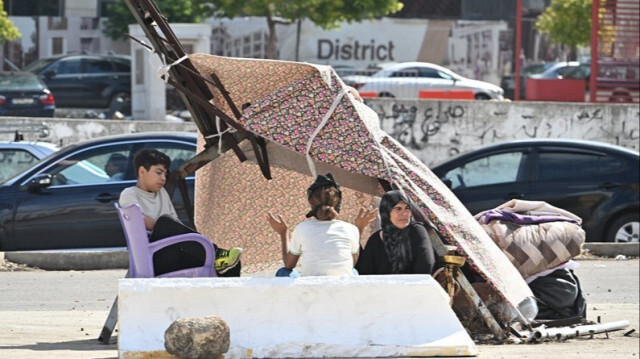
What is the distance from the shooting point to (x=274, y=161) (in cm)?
1024

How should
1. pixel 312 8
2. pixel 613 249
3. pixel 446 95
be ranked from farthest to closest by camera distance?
pixel 312 8
pixel 446 95
pixel 613 249

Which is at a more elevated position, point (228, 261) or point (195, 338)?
point (228, 261)

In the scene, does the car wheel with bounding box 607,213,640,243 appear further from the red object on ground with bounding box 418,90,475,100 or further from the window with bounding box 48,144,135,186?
the red object on ground with bounding box 418,90,475,100

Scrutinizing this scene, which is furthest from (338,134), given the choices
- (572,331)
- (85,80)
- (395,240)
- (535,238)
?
(85,80)

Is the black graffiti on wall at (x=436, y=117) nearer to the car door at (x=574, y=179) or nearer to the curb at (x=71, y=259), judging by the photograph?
the car door at (x=574, y=179)

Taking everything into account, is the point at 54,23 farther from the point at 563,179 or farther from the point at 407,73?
the point at 563,179

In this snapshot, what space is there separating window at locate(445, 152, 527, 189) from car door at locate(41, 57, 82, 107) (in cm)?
2253

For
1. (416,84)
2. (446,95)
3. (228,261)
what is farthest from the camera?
(416,84)

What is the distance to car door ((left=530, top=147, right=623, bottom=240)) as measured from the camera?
49.7ft

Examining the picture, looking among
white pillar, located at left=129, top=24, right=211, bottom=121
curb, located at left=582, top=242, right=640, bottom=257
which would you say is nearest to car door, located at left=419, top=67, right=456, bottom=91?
white pillar, located at left=129, top=24, right=211, bottom=121

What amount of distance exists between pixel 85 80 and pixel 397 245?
28.5 meters

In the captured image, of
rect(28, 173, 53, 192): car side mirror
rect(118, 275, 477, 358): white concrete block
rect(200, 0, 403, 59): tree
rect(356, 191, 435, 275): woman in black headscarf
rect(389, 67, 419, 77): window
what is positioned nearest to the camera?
rect(118, 275, 477, 358): white concrete block

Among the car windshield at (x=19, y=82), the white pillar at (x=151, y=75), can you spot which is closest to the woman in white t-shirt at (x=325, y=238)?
the white pillar at (x=151, y=75)

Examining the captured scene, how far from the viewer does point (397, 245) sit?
904 cm
